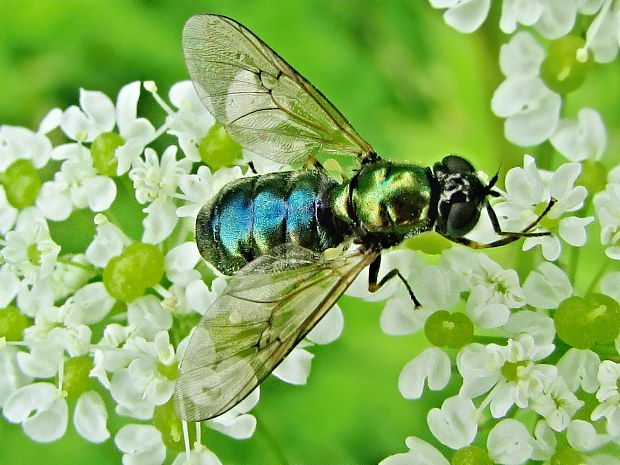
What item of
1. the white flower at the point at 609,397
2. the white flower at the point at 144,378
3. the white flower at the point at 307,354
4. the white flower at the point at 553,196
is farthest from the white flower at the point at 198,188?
the white flower at the point at 609,397

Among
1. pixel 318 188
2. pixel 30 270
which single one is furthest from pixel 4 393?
pixel 318 188

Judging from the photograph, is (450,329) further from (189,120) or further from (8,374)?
(8,374)

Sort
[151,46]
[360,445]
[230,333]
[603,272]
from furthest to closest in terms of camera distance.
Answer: [151,46] < [360,445] < [603,272] < [230,333]

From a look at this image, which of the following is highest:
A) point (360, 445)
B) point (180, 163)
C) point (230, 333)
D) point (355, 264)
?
point (180, 163)

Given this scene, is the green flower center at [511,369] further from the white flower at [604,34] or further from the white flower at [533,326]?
the white flower at [604,34]

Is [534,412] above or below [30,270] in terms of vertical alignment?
below

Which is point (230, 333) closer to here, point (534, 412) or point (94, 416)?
point (94, 416)

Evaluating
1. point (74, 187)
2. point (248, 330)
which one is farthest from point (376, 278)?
point (74, 187)

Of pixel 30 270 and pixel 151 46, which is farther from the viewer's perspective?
pixel 151 46
